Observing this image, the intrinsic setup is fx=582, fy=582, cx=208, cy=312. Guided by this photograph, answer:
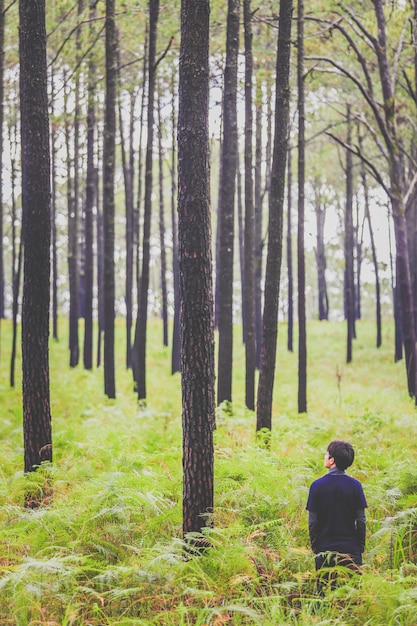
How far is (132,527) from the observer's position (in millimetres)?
6238

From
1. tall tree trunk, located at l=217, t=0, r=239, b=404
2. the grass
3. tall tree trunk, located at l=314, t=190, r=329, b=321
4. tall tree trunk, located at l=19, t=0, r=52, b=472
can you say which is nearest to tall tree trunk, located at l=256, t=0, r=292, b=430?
the grass

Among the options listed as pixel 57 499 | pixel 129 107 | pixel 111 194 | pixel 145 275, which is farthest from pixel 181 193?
pixel 129 107

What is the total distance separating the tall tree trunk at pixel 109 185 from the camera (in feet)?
46.0

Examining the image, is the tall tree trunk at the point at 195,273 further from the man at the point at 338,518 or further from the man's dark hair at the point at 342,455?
the man's dark hair at the point at 342,455

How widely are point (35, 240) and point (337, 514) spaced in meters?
5.29

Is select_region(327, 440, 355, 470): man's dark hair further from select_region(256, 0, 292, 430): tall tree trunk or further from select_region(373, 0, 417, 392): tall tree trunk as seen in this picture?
select_region(373, 0, 417, 392): tall tree trunk

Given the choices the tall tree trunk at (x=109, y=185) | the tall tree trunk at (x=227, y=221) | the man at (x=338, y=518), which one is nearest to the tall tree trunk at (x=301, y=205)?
the tall tree trunk at (x=227, y=221)

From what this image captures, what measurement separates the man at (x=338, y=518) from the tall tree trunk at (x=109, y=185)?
9.97 m

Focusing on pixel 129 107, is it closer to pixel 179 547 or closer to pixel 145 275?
pixel 145 275

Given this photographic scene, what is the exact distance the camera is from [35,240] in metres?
8.01

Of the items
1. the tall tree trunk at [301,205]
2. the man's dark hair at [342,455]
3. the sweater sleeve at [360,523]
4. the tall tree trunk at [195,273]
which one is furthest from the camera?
the tall tree trunk at [301,205]

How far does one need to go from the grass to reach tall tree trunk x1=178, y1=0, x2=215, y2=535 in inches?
24.0

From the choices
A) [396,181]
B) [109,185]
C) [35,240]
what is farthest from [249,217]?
[35,240]

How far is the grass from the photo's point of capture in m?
4.78
